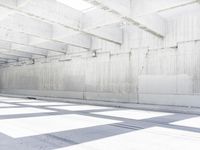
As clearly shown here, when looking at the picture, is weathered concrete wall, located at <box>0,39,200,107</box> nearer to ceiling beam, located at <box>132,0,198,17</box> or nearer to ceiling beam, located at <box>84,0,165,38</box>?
ceiling beam, located at <box>84,0,165,38</box>

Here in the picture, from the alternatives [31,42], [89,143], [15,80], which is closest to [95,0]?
[89,143]

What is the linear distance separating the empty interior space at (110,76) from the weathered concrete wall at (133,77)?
0.18 feet

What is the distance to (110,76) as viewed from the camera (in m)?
14.8

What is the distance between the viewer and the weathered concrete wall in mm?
11398

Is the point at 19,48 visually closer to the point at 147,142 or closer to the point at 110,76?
the point at 110,76

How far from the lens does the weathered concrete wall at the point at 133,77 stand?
11398 mm

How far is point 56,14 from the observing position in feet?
33.2

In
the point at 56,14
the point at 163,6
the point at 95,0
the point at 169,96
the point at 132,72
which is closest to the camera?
the point at 95,0

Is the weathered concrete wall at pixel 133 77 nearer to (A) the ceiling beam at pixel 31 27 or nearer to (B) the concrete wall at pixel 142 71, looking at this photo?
(B) the concrete wall at pixel 142 71

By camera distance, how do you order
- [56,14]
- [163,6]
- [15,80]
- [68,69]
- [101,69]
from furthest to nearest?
[15,80] → [68,69] → [101,69] → [56,14] → [163,6]

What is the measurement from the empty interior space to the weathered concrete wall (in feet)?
0.18

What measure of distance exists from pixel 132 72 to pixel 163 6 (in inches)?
225

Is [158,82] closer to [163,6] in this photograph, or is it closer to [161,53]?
[161,53]

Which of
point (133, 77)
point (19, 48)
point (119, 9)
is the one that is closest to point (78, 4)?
point (119, 9)
